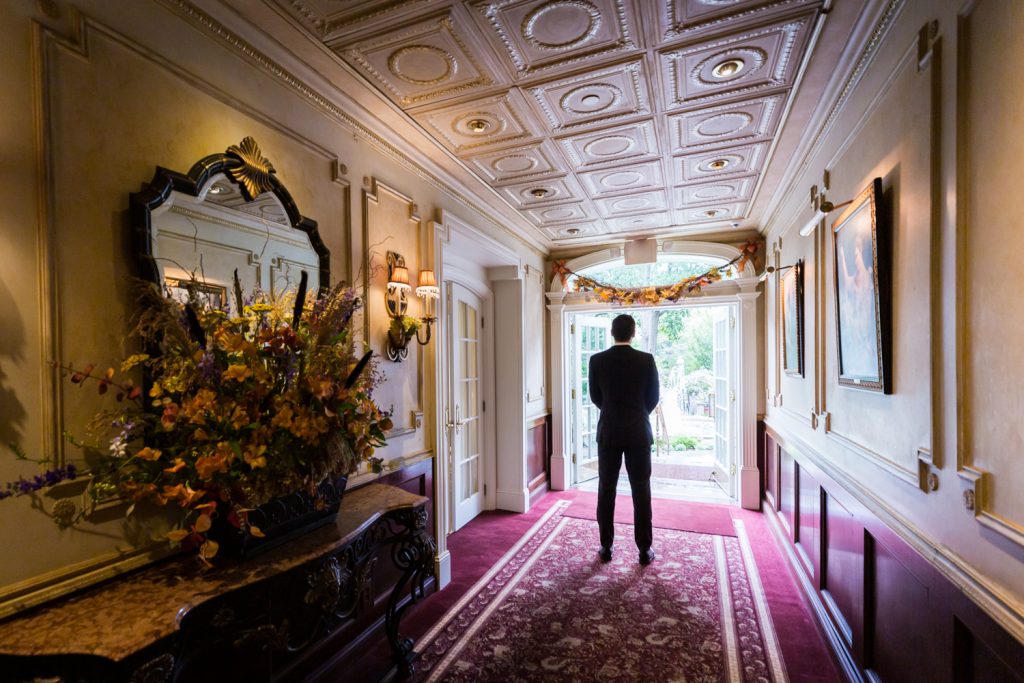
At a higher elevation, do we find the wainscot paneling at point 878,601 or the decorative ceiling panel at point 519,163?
the decorative ceiling panel at point 519,163

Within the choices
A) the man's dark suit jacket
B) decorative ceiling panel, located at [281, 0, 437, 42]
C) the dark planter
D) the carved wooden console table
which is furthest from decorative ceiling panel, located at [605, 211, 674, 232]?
the dark planter

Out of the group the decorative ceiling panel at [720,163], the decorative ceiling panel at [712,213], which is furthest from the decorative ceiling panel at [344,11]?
the decorative ceiling panel at [712,213]

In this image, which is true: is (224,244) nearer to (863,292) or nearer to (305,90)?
(305,90)

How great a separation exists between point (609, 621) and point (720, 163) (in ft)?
9.19

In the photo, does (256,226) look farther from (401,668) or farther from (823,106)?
(823,106)

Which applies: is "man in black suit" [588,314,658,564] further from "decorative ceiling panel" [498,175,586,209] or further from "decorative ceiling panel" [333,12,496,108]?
"decorative ceiling panel" [333,12,496,108]

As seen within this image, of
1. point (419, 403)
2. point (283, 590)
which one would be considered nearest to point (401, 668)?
point (283, 590)

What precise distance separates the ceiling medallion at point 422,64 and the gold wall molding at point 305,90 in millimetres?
375

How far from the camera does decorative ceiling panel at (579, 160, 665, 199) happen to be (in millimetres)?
3053

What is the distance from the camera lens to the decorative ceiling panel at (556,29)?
1.63m

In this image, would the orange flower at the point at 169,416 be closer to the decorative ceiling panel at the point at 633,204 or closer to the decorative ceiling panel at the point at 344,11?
the decorative ceiling panel at the point at 344,11

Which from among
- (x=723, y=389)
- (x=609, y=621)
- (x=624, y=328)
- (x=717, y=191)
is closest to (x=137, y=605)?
(x=609, y=621)

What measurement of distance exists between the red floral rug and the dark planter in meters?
1.04

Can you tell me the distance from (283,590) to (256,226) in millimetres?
1263
